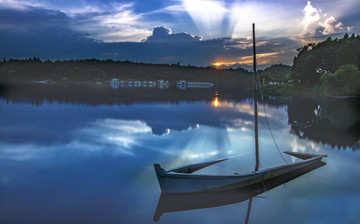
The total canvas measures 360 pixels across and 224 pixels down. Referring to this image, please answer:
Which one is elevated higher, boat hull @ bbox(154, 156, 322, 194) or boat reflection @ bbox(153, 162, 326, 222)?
boat hull @ bbox(154, 156, 322, 194)

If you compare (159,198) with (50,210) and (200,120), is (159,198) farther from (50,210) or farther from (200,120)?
(200,120)

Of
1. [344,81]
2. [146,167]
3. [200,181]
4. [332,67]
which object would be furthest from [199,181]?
[332,67]

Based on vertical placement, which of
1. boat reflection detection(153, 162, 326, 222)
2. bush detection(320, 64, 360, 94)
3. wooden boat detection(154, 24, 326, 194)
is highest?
bush detection(320, 64, 360, 94)

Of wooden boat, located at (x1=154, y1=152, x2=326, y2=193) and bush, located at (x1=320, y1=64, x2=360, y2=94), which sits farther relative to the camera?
bush, located at (x1=320, y1=64, x2=360, y2=94)

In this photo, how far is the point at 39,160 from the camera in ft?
82.0

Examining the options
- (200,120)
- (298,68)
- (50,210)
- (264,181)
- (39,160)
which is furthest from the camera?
(298,68)

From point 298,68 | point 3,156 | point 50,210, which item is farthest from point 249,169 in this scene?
point 298,68

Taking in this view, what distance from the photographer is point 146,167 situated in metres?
22.9

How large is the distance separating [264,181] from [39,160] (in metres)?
20.2

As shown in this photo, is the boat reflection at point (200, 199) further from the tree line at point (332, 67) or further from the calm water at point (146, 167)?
the tree line at point (332, 67)

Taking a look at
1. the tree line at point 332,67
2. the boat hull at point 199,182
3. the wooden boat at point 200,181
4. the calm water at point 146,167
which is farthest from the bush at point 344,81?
the boat hull at point 199,182

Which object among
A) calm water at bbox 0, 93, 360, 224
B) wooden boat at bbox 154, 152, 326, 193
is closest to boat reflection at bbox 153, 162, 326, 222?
calm water at bbox 0, 93, 360, 224

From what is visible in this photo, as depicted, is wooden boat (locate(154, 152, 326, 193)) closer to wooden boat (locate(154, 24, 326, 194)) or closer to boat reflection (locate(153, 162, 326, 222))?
wooden boat (locate(154, 24, 326, 194))

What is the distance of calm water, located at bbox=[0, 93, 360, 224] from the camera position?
49.3ft
